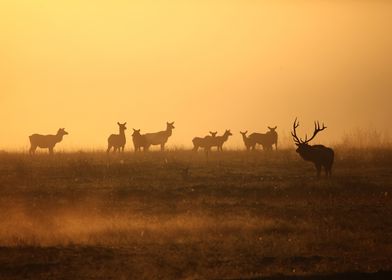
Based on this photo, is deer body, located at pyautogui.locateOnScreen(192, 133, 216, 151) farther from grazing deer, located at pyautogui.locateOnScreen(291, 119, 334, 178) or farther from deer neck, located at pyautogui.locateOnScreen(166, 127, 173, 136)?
grazing deer, located at pyautogui.locateOnScreen(291, 119, 334, 178)

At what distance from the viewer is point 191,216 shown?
2273 centimetres

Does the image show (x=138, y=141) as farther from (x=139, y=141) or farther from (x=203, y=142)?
(x=203, y=142)

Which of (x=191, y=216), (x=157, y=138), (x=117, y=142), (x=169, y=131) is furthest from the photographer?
(x=169, y=131)

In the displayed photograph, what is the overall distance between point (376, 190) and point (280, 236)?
746 centimetres

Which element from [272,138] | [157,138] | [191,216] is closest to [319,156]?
[191,216]

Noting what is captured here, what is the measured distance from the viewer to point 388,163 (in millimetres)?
32562

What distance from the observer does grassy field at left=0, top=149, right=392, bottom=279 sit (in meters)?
17.3

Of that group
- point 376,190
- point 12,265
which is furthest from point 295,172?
point 12,265

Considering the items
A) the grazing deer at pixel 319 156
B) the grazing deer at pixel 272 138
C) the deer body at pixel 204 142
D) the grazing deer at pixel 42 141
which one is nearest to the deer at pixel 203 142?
the deer body at pixel 204 142

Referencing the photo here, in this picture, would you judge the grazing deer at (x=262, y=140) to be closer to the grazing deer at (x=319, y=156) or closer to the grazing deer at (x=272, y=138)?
the grazing deer at (x=272, y=138)

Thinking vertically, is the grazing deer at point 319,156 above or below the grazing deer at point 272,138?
below

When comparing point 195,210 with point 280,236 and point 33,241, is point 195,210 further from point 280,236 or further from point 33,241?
point 33,241

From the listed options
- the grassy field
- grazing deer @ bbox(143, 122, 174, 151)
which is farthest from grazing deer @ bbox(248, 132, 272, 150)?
the grassy field

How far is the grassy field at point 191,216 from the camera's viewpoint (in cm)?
1731
